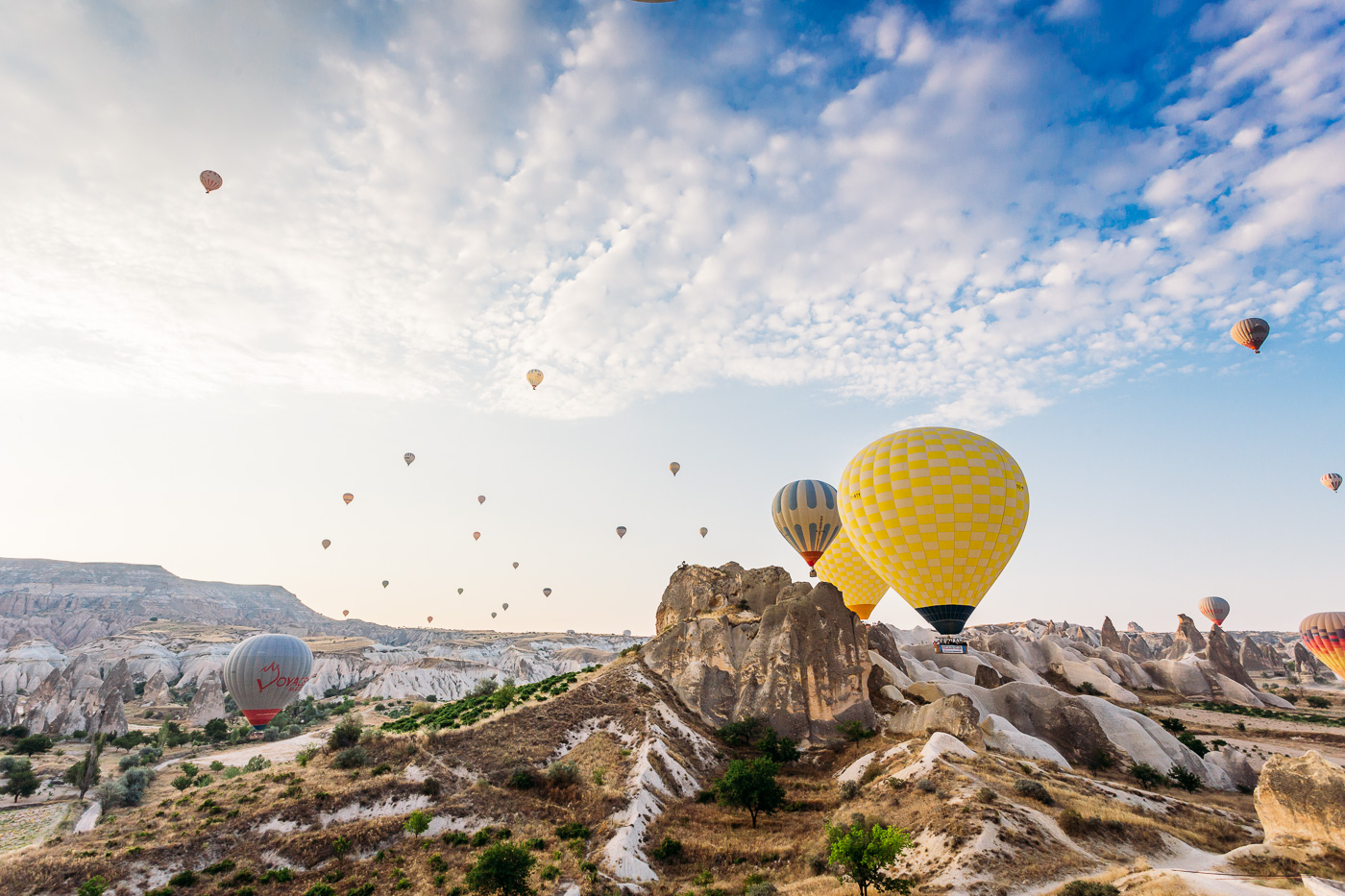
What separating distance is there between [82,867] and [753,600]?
4146cm

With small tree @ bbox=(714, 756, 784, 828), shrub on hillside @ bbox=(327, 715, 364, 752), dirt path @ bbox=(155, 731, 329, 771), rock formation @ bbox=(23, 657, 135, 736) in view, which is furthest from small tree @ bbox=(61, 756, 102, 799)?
small tree @ bbox=(714, 756, 784, 828)

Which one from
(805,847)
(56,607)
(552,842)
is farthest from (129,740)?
(56,607)

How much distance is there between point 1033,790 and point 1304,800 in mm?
8702

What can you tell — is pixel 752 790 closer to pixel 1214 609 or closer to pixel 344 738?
pixel 344 738

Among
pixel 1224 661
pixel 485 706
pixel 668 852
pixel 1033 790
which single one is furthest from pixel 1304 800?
pixel 1224 661

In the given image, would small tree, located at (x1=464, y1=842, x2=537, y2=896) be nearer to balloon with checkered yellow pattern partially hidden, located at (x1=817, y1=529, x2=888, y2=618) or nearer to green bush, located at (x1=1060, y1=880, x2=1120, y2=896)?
green bush, located at (x1=1060, y1=880, x2=1120, y2=896)

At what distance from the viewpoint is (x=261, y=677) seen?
43188 millimetres

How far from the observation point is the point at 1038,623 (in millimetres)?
179250

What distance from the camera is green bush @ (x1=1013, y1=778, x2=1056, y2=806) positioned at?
2627 cm

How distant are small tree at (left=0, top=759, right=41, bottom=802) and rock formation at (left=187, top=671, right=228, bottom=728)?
1597 inches

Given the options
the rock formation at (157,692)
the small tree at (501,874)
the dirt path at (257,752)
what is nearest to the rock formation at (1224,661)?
the small tree at (501,874)

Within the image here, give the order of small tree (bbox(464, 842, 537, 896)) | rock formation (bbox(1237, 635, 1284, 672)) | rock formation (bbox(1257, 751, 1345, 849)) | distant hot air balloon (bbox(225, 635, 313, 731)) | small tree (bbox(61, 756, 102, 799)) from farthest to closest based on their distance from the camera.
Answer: rock formation (bbox(1237, 635, 1284, 672)) < small tree (bbox(61, 756, 102, 799)) < distant hot air balloon (bbox(225, 635, 313, 731)) < small tree (bbox(464, 842, 537, 896)) < rock formation (bbox(1257, 751, 1345, 849))

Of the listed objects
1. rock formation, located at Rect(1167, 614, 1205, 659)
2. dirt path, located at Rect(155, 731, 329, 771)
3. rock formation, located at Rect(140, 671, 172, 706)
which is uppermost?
rock formation, located at Rect(1167, 614, 1205, 659)

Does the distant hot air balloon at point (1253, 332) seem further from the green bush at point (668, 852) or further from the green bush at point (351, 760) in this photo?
the green bush at point (351, 760)
